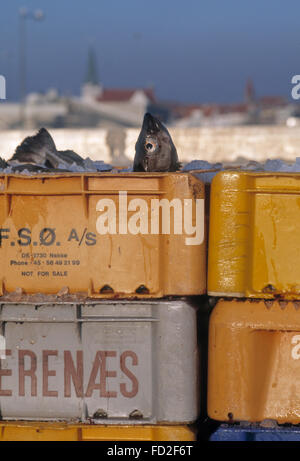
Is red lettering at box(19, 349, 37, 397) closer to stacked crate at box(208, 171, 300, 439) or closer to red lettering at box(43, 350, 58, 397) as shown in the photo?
red lettering at box(43, 350, 58, 397)

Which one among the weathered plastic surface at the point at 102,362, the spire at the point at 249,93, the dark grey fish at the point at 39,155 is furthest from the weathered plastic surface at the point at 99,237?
the spire at the point at 249,93

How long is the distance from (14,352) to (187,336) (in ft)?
3.21

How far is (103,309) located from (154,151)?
1.17 metres

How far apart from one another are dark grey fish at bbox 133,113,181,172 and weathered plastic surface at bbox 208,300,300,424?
1.10 meters

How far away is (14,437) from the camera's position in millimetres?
3834

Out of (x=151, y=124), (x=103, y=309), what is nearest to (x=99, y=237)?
(x=103, y=309)

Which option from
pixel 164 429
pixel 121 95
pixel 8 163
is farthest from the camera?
pixel 121 95

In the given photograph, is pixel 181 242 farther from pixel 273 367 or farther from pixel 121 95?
pixel 121 95

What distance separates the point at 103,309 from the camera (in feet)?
12.4

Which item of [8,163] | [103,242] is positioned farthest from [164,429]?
[8,163]

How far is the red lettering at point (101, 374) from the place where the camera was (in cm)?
379

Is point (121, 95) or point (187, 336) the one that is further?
point (121, 95)

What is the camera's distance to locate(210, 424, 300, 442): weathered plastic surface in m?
3.71

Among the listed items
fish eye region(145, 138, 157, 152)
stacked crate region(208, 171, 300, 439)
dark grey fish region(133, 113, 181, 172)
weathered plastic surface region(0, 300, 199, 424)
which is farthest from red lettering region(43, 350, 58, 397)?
fish eye region(145, 138, 157, 152)
